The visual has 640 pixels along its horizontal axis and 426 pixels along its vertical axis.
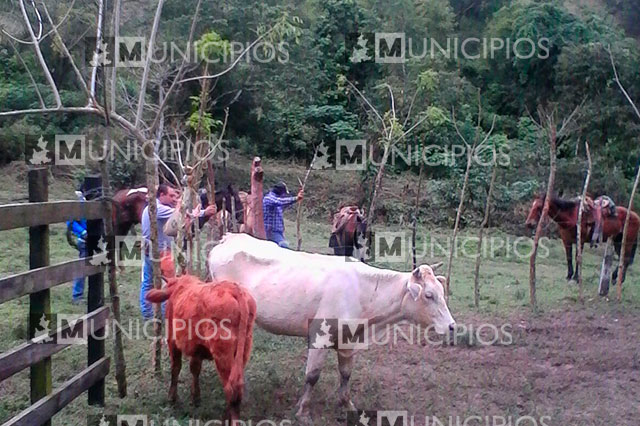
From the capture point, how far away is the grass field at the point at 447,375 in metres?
6.34

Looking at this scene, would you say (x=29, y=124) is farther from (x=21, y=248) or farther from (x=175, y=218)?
(x=175, y=218)

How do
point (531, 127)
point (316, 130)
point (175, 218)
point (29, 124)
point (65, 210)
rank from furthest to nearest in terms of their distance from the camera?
point (531, 127)
point (316, 130)
point (29, 124)
point (175, 218)
point (65, 210)

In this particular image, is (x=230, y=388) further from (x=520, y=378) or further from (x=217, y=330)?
(x=520, y=378)

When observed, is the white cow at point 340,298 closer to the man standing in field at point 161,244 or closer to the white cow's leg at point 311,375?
the white cow's leg at point 311,375

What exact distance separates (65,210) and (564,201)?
11597 millimetres

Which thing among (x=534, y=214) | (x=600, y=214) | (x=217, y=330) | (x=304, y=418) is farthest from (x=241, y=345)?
(x=600, y=214)

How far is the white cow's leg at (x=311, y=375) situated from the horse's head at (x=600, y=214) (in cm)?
929

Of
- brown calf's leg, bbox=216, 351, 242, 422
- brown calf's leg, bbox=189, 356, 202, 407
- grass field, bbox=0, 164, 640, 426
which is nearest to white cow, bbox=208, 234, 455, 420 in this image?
grass field, bbox=0, 164, 640, 426

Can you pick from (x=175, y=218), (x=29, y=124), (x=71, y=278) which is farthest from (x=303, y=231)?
(x=71, y=278)

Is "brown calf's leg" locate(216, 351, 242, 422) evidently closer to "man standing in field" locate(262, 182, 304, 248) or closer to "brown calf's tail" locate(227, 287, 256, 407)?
"brown calf's tail" locate(227, 287, 256, 407)

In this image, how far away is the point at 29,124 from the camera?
22859 mm

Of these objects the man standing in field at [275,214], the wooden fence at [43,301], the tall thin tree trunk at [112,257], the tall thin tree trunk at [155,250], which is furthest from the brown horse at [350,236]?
the wooden fence at [43,301]

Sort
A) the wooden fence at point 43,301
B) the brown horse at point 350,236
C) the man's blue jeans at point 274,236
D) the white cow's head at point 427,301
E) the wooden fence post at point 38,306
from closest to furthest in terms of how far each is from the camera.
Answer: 1. the wooden fence at point 43,301
2. the wooden fence post at point 38,306
3. the white cow's head at point 427,301
4. the man's blue jeans at point 274,236
5. the brown horse at point 350,236

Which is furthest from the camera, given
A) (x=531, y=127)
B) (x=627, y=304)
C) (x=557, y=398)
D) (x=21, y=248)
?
(x=531, y=127)
